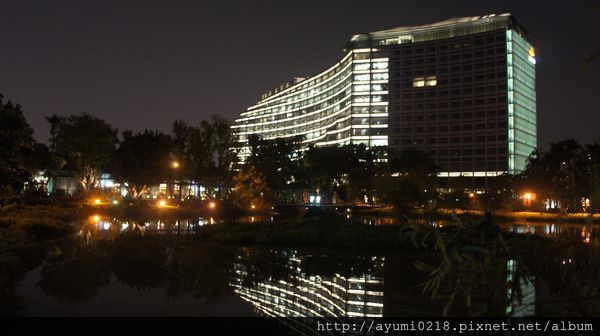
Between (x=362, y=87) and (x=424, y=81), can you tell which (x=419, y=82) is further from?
(x=362, y=87)

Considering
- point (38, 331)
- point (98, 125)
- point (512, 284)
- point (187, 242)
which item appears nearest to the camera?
point (512, 284)

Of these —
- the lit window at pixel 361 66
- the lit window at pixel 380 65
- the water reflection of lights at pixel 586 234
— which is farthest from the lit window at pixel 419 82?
the water reflection of lights at pixel 586 234

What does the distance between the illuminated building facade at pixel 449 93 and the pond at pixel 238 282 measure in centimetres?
10959

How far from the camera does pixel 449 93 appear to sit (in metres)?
137

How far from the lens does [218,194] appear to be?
228 ft

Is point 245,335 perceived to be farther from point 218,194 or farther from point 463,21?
point 463,21

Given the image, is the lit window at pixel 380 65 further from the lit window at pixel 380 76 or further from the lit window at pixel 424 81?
the lit window at pixel 424 81

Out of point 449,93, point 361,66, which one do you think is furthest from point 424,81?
point 361,66

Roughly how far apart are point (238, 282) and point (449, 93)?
133000 millimetres

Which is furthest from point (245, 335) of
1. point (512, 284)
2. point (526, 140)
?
point (526, 140)

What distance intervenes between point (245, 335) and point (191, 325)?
52.7 inches

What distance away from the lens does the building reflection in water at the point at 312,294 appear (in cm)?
1075

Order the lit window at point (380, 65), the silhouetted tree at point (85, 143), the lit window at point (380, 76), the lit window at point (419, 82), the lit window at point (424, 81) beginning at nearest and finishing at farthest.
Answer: the silhouetted tree at point (85, 143), the lit window at point (424, 81), the lit window at point (419, 82), the lit window at point (380, 76), the lit window at point (380, 65)

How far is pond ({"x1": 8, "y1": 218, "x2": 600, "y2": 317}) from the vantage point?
10.6 meters
